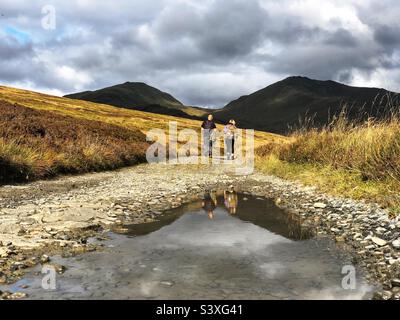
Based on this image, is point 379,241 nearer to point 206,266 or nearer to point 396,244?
point 396,244

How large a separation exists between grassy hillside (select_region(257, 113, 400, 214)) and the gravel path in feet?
1.86

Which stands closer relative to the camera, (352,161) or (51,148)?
(352,161)

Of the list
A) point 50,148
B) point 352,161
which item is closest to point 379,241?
point 352,161

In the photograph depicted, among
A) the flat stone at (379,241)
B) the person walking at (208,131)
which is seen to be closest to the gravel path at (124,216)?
the flat stone at (379,241)

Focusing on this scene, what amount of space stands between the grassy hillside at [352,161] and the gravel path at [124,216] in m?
0.57

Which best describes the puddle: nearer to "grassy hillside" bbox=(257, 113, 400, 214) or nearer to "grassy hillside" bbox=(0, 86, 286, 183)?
"grassy hillside" bbox=(257, 113, 400, 214)

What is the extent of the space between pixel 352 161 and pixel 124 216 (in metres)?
7.19


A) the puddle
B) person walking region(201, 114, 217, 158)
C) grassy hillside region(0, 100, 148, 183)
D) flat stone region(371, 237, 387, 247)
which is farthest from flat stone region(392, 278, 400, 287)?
person walking region(201, 114, 217, 158)

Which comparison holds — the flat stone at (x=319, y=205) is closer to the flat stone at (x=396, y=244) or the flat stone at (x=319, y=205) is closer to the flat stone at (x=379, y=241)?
the flat stone at (x=379, y=241)

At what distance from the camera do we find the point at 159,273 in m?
5.53

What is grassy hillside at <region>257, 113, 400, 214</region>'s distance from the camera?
1044 cm

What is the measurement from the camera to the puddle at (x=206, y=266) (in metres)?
4.89

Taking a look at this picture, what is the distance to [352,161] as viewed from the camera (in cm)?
1304

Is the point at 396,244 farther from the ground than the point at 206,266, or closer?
farther from the ground
